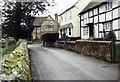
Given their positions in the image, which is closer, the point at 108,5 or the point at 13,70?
the point at 13,70

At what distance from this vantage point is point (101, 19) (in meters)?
19.6

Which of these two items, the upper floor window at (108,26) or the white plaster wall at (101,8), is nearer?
the upper floor window at (108,26)

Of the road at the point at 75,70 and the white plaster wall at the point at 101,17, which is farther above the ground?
the white plaster wall at the point at 101,17

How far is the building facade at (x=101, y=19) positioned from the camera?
1638cm

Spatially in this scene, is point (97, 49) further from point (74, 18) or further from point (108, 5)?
point (74, 18)

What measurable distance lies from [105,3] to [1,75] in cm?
1835

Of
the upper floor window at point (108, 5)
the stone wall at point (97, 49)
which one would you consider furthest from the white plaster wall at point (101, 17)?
the stone wall at point (97, 49)

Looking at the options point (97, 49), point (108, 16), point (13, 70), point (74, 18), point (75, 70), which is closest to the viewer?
point (13, 70)

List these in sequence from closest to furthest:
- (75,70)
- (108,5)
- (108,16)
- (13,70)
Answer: (13,70)
(75,70)
(108,16)
(108,5)

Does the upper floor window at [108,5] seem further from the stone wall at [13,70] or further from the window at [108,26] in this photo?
the stone wall at [13,70]

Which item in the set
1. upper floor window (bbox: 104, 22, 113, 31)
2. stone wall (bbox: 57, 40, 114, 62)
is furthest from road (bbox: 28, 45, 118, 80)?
upper floor window (bbox: 104, 22, 113, 31)

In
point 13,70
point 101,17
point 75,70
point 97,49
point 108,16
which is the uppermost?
point 101,17

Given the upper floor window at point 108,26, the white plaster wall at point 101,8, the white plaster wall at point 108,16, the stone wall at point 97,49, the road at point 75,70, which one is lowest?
the road at point 75,70

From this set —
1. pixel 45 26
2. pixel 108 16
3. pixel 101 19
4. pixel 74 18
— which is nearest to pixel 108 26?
pixel 108 16
